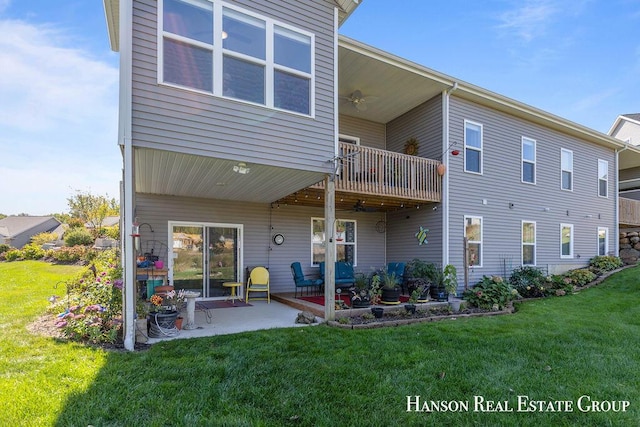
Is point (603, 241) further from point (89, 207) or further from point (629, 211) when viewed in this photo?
point (89, 207)

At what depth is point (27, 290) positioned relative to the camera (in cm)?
924

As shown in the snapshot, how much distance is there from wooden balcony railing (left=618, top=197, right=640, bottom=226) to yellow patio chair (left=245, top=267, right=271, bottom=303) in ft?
47.8

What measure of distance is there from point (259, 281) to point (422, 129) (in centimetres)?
610

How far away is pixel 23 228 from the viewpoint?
28.7 metres

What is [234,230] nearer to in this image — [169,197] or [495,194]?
[169,197]

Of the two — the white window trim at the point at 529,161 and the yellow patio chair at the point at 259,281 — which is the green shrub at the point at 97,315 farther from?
the white window trim at the point at 529,161

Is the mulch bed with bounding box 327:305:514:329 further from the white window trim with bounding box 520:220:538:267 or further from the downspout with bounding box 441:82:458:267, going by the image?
the white window trim with bounding box 520:220:538:267

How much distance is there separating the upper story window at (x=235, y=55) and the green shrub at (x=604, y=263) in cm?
1205

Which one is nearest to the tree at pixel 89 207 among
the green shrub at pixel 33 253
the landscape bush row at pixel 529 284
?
the green shrub at pixel 33 253

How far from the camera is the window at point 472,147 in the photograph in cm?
932

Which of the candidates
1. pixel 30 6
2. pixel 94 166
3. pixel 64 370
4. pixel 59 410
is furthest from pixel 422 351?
pixel 94 166

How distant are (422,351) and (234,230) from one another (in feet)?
19.1

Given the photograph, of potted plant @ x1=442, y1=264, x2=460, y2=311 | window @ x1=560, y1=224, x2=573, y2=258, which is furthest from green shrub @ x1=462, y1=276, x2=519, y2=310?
window @ x1=560, y1=224, x2=573, y2=258

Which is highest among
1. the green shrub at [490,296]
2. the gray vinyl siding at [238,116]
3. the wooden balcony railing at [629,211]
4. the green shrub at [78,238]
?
the gray vinyl siding at [238,116]
